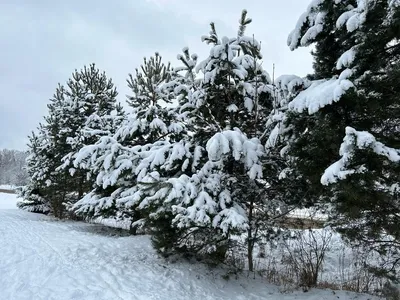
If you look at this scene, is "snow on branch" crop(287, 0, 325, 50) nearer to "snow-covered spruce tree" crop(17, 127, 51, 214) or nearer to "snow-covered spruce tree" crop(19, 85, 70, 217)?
"snow-covered spruce tree" crop(19, 85, 70, 217)

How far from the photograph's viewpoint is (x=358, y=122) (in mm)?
3660

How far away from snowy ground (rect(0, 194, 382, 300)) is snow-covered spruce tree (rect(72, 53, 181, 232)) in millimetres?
981

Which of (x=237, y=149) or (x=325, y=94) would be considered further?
(x=237, y=149)

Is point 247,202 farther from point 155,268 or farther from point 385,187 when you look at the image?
point 385,187

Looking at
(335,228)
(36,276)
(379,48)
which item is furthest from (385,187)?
(36,276)

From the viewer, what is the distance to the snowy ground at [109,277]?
162 inches

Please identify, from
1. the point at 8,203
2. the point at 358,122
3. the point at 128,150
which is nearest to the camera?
the point at 358,122

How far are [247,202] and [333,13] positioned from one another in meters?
3.56

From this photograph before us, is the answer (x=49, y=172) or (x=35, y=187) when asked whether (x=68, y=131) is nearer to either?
(x=49, y=172)

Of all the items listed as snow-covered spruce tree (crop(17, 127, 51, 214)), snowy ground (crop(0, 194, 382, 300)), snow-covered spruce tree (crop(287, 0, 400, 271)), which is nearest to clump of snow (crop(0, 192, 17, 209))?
snow-covered spruce tree (crop(17, 127, 51, 214))

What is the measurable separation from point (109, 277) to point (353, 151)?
390 cm

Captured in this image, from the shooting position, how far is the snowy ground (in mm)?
4117

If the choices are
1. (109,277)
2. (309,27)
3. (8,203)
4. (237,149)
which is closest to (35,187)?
(109,277)

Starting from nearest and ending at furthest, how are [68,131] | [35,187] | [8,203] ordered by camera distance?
[68,131] → [35,187] → [8,203]
